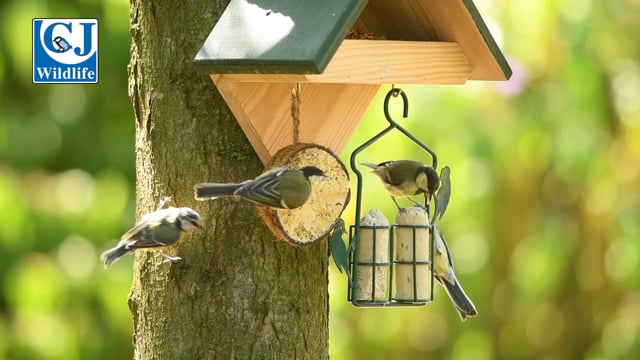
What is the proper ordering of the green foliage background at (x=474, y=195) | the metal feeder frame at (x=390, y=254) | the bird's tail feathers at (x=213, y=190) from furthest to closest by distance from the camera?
1. the green foliage background at (x=474, y=195)
2. the metal feeder frame at (x=390, y=254)
3. the bird's tail feathers at (x=213, y=190)

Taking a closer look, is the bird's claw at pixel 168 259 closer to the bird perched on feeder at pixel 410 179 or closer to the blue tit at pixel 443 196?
the bird perched on feeder at pixel 410 179

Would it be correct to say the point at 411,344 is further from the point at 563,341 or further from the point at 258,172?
the point at 258,172

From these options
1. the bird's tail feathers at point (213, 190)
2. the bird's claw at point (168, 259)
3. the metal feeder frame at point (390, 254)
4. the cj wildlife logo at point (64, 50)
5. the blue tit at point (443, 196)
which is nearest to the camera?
the bird's tail feathers at point (213, 190)

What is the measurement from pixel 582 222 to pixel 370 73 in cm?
423

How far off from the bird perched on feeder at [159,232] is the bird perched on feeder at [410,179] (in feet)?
1.78

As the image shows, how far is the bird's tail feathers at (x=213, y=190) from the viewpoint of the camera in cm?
230

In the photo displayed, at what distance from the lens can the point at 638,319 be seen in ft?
20.9

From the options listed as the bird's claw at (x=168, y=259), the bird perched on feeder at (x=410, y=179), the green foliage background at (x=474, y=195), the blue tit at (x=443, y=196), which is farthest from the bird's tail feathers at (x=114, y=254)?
the green foliage background at (x=474, y=195)

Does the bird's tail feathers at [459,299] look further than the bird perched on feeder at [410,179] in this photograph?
Yes

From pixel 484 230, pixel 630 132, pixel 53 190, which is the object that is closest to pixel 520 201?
pixel 484 230

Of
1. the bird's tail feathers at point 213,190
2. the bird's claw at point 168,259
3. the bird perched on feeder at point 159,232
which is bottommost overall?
the bird's claw at point 168,259

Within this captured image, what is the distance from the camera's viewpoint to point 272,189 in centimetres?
235

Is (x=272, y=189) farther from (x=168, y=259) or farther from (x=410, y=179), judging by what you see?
(x=410, y=179)

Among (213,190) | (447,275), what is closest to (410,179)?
(447,275)
